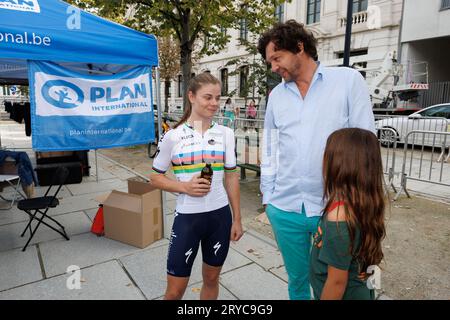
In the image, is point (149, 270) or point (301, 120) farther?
point (149, 270)

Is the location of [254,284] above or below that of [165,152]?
below

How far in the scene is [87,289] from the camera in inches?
120

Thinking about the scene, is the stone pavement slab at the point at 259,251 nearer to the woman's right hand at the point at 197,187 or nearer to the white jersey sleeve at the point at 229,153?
the white jersey sleeve at the point at 229,153

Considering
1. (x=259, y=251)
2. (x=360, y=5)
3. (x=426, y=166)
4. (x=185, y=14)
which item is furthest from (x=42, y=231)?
(x=360, y=5)

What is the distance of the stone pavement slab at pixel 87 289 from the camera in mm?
2924

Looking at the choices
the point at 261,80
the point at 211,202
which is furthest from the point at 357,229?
the point at 261,80

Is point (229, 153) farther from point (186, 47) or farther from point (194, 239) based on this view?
point (186, 47)

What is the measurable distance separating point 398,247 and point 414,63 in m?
16.5

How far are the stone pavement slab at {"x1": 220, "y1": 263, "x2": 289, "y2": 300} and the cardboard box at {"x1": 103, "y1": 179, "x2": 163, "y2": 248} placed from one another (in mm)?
1184

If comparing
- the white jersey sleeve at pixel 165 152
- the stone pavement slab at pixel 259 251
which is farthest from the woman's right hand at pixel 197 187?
the stone pavement slab at pixel 259 251

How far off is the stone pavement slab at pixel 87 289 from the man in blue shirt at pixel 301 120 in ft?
5.66

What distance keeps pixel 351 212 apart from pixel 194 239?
1.05 m

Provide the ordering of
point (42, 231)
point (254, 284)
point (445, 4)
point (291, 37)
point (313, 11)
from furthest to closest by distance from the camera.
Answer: point (313, 11) < point (445, 4) < point (42, 231) < point (254, 284) < point (291, 37)

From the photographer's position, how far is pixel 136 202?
12.8 feet
